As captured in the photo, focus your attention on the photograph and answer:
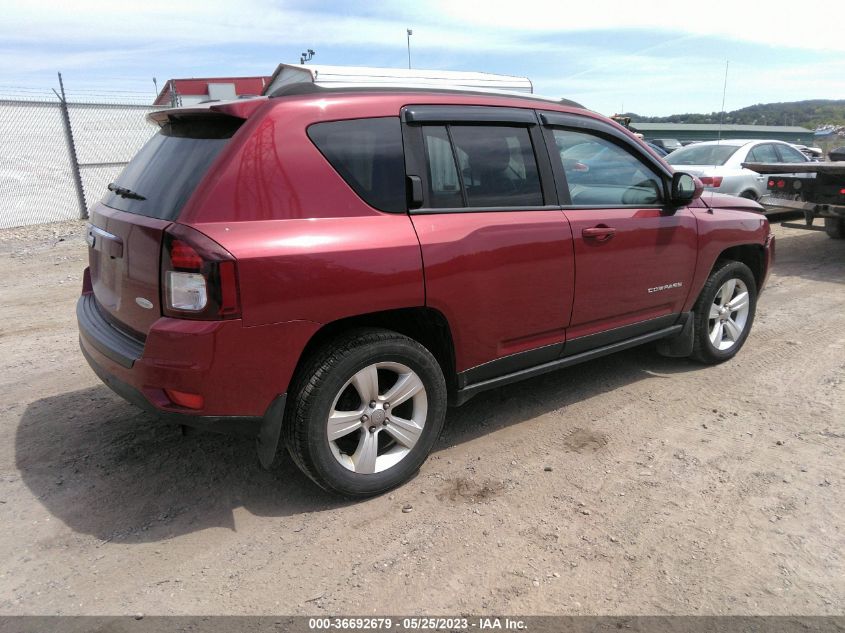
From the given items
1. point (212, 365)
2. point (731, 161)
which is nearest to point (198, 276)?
point (212, 365)

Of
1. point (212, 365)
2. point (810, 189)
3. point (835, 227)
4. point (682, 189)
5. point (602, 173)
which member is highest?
point (602, 173)

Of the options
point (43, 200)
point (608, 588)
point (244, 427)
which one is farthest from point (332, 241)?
point (43, 200)

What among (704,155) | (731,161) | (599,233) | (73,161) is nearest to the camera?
(599,233)

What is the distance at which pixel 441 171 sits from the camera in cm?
318

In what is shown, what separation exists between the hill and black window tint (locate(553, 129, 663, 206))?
231 feet

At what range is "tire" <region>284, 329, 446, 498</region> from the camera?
9.24 feet

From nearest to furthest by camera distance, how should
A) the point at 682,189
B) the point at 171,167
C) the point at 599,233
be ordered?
the point at 171,167 → the point at 599,233 → the point at 682,189

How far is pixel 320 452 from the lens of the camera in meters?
2.86

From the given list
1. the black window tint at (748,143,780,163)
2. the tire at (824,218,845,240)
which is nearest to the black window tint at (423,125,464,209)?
the tire at (824,218,845,240)

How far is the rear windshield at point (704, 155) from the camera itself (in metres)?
10.8

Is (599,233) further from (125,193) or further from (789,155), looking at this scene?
(789,155)

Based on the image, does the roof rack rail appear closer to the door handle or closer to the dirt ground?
the door handle

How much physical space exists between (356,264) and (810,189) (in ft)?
27.4

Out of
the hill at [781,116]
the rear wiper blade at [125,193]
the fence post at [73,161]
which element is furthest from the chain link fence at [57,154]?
the hill at [781,116]
